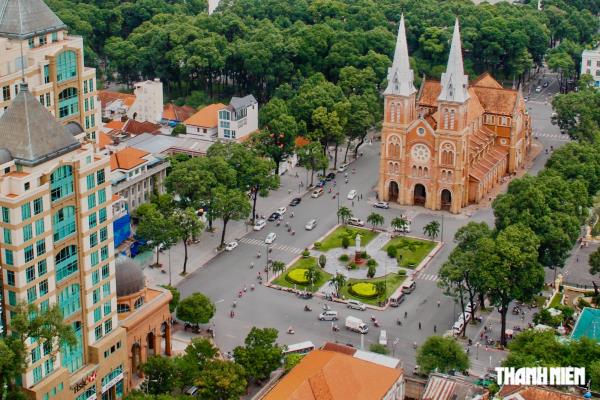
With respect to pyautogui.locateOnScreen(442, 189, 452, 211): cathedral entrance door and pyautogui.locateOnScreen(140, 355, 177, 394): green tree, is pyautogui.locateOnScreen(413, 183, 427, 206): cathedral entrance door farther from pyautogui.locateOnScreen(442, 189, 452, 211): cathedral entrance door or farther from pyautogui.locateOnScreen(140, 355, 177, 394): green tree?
pyautogui.locateOnScreen(140, 355, 177, 394): green tree

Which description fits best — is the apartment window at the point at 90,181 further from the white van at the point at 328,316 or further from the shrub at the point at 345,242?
the shrub at the point at 345,242

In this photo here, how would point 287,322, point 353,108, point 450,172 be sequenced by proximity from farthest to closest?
1. point 353,108
2. point 450,172
3. point 287,322

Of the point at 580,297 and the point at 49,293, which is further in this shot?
the point at 580,297

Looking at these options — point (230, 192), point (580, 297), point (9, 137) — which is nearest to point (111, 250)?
point (9, 137)

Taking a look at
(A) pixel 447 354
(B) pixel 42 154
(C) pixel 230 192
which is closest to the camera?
(B) pixel 42 154

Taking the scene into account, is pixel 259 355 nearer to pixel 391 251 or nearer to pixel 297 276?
pixel 297 276

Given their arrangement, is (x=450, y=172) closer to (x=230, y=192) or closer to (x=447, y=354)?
(x=230, y=192)

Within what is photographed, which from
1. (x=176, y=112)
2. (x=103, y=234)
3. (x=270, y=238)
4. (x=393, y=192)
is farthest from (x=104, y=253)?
(x=176, y=112)
